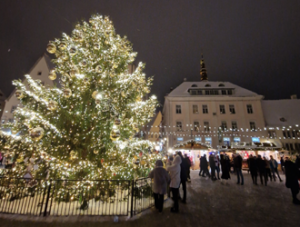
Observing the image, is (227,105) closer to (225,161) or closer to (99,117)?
(225,161)

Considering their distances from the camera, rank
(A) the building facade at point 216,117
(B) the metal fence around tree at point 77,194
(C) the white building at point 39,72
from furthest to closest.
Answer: (A) the building facade at point 216,117 < (C) the white building at point 39,72 < (B) the metal fence around tree at point 77,194

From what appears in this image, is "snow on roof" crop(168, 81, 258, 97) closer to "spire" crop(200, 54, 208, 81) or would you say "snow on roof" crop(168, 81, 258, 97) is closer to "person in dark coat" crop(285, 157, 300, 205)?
"spire" crop(200, 54, 208, 81)

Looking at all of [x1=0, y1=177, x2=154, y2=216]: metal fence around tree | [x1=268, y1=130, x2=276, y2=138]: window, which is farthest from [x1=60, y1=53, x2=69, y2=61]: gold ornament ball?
[x1=268, y1=130, x2=276, y2=138]: window

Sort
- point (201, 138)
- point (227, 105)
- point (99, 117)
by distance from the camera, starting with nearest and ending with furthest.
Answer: point (99, 117) → point (201, 138) → point (227, 105)

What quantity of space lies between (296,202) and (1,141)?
11.8m

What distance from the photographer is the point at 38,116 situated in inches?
247

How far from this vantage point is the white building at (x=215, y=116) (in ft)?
95.7

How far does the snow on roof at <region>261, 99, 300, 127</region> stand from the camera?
29422 millimetres

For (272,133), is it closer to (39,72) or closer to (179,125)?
(179,125)

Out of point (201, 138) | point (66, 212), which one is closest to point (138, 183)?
point (66, 212)

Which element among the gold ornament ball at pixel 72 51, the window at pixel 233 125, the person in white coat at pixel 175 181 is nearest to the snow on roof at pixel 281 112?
the window at pixel 233 125

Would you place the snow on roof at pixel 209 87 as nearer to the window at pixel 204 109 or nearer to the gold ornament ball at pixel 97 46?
the window at pixel 204 109

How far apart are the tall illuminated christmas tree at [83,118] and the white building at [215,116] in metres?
22.9

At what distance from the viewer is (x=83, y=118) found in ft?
22.4
